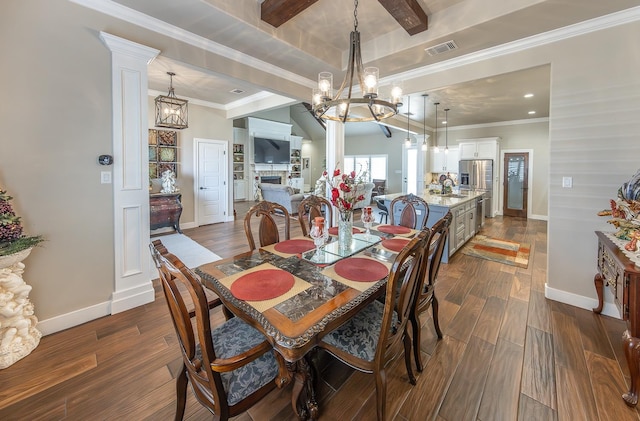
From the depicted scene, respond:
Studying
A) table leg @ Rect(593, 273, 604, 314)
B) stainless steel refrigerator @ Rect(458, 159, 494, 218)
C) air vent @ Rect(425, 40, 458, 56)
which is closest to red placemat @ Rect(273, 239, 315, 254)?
air vent @ Rect(425, 40, 458, 56)

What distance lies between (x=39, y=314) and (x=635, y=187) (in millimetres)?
4736

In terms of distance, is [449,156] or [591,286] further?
[449,156]

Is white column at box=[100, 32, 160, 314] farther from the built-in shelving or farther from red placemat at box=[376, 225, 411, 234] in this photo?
the built-in shelving

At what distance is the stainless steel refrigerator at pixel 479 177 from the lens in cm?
743

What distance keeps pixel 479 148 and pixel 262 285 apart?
8.21m

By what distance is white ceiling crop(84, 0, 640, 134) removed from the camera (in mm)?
2314

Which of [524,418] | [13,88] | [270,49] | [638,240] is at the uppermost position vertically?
[270,49]

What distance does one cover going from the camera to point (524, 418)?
146 centimetres

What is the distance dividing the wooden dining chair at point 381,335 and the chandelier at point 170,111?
4494 millimetres

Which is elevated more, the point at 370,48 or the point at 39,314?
the point at 370,48

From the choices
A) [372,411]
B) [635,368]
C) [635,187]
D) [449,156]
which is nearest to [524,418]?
[635,368]

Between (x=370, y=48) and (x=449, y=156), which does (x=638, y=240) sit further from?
(x=449, y=156)

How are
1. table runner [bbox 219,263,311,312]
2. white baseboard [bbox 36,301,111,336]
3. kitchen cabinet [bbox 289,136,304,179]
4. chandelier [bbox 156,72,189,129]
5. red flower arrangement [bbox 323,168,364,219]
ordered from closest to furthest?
table runner [bbox 219,263,311,312] → red flower arrangement [bbox 323,168,364,219] → white baseboard [bbox 36,301,111,336] → chandelier [bbox 156,72,189,129] → kitchen cabinet [bbox 289,136,304,179]

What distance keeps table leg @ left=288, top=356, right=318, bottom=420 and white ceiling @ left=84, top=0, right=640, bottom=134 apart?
9.35 ft
